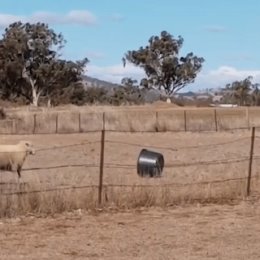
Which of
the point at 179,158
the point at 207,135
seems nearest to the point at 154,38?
the point at 207,135

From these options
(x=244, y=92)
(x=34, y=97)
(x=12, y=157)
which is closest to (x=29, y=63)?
(x=34, y=97)

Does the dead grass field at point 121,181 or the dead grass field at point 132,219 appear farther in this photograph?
the dead grass field at point 121,181

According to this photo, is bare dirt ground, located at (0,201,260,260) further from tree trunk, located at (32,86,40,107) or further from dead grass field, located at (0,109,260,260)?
tree trunk, located at (32,86,40,107)

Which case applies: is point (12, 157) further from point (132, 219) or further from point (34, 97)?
point (34, 97)

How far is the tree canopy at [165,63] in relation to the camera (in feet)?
303

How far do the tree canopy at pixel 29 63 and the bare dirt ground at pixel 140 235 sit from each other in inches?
2901

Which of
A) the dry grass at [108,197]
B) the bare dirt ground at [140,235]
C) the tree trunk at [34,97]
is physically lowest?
the bare dirt ground at [140,235]

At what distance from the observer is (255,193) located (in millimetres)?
15227

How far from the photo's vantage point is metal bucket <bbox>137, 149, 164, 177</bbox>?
60.2 feet

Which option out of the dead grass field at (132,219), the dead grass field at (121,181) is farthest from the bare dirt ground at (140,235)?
the dead grass field at (121,181)

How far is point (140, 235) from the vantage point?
10656 millimetres

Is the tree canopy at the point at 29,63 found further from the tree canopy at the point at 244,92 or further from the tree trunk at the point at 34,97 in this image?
the tree canopy at the point at 244,92

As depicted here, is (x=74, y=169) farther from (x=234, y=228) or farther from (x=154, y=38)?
(x=154, y=38)

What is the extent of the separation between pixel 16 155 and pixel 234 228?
9.40 meters
